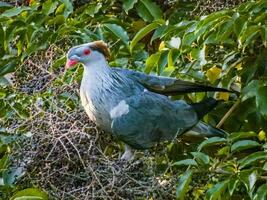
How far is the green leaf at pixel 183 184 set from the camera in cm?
326

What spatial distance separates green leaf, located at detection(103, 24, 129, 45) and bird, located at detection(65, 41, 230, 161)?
1.61 feet

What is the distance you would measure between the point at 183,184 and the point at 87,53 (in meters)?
0.71

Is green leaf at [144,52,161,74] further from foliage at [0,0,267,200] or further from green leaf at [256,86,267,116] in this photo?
green leaf at [256,86,267,116]

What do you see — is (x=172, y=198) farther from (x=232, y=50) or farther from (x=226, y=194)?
(x=232, y=50)

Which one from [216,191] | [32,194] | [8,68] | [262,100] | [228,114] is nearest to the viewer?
[32,194]

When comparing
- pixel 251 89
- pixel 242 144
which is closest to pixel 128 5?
Result: pixel 251 89

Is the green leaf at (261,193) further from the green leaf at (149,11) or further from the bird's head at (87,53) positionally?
the green leaf at (149,11)

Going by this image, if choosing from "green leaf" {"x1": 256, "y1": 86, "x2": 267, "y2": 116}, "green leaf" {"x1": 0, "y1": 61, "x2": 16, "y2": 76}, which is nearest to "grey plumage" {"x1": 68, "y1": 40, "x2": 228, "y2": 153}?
"green leaf" {"x1": 256, "y1": 86, "x2": 267, "y2": 116}

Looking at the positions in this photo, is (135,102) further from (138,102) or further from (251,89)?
(251,89)

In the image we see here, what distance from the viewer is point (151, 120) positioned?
367cm

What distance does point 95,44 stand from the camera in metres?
3.75

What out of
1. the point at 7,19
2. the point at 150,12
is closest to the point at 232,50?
the point at 150,12

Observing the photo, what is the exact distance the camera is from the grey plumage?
11.8 feet

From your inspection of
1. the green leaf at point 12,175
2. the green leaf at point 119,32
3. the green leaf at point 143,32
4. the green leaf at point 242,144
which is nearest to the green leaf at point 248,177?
the green leaf at point 242,144
